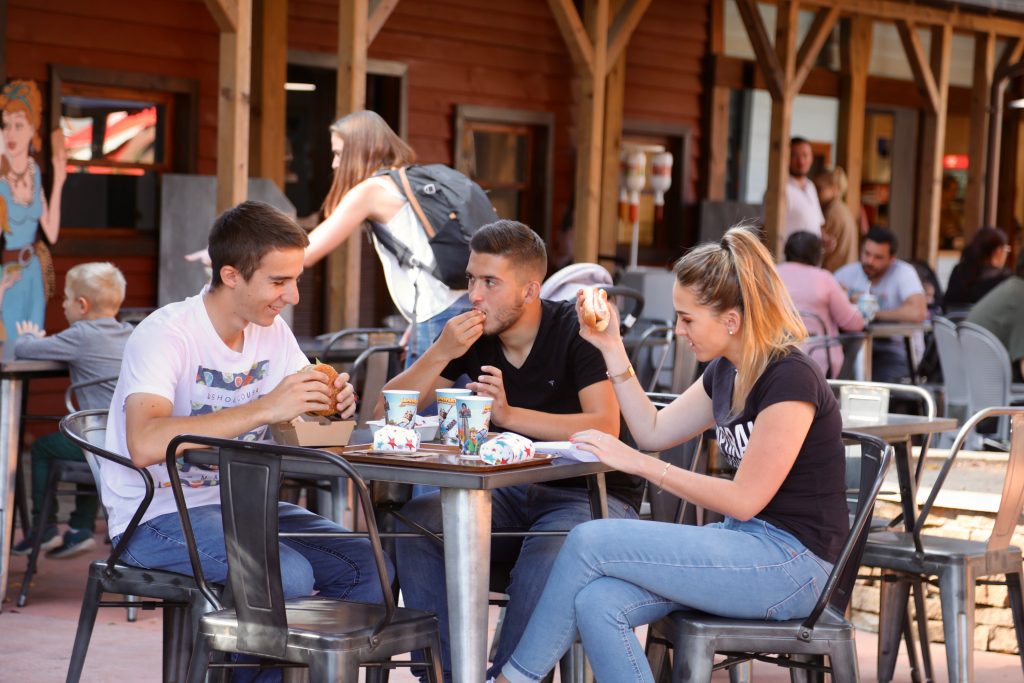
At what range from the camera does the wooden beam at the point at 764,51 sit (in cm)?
1132

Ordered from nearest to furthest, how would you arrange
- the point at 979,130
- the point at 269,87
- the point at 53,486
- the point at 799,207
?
the point at 53,486 → the point at 269,87 → the point at 799,207 → the point at 979,130

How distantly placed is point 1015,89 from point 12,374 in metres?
13.9

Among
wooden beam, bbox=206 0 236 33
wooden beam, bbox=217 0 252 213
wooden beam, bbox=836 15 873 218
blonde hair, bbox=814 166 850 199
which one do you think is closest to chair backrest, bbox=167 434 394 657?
wooden beam, bbox=217 0 252 213

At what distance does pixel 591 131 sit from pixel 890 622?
553cm

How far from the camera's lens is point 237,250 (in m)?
3.62

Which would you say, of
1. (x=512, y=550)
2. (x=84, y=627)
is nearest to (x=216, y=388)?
(x=84, y=627)

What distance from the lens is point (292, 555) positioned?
136 inches

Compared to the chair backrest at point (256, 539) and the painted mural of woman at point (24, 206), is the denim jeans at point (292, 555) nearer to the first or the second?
the chair backrest at point (256, 539)

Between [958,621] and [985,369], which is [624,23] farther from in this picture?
[958,621]

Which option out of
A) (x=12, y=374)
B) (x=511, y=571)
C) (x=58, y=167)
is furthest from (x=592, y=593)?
(x=58, y=167)

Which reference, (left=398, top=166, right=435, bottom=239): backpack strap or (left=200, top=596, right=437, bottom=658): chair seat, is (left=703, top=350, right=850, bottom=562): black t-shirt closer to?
(left=200, top=596, right=437, bottom=658): chair seat

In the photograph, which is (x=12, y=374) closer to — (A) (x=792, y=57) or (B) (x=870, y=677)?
(B) (x=870, y=677)

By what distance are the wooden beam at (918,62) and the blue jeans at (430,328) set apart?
8.40 meters

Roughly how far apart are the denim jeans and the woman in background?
7.71 m
